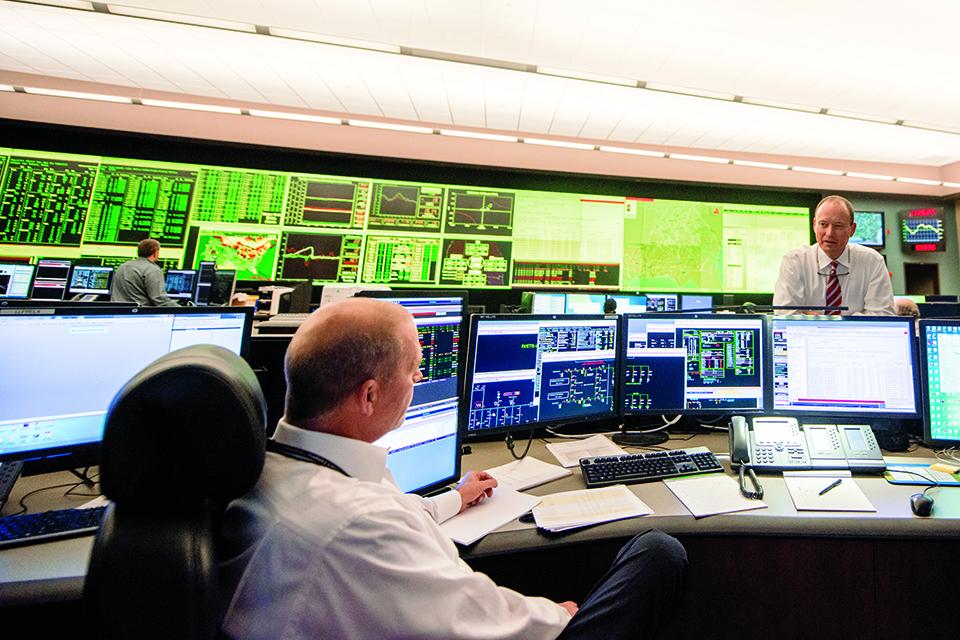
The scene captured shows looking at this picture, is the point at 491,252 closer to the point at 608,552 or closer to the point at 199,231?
the point at 199,231

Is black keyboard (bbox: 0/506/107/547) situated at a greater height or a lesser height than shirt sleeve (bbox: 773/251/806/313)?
lesser

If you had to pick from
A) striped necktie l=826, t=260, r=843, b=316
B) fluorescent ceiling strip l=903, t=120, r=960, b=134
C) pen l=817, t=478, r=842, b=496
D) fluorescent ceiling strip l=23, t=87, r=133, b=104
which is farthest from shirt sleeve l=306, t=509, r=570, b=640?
fluorescent ceiling strip l=903, t=120, r=960, b=134

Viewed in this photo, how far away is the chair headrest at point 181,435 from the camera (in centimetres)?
47

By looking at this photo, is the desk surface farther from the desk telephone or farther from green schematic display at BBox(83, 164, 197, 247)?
green schematic display at BBox(83, 164, 197, 247)

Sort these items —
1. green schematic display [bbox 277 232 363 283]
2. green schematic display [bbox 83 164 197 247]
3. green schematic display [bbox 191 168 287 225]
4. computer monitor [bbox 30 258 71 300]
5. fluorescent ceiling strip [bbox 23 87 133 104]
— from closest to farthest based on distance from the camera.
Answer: fluorescent ceiling strip [bbox 23 87 133 104] → computer monitor [bbox 30 258 71 300] → green schematic display [bbox 83 164 197 247] → green schematic display [bbox 191 168 287 225] → green schematic display [bbox 277 232 363 283]

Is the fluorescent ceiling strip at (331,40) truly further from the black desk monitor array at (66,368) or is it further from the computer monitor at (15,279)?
the computer monitor at (15,279)

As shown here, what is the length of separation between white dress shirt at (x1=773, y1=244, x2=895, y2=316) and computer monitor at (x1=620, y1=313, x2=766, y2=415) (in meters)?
1.02

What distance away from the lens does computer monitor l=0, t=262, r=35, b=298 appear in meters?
4.08

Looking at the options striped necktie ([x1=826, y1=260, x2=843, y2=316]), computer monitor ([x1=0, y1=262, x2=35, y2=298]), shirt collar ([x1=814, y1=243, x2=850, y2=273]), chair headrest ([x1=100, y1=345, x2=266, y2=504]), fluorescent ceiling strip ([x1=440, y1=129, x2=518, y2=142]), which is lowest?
chair headrest ([x1=100, y1=345, x2=266, y2=504])

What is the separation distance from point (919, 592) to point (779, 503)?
24.6 inches

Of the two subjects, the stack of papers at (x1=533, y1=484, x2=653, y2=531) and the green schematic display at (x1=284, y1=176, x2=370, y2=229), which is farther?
the green schematic display at (x1=284, y1=176, x2=370, y2=229)

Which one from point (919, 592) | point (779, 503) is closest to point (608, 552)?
point (779, 503)

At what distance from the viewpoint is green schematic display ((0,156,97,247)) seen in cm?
443

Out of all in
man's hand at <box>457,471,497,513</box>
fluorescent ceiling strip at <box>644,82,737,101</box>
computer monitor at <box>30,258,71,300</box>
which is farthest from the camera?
computer monitor at <box>30,258,71,300</box>
